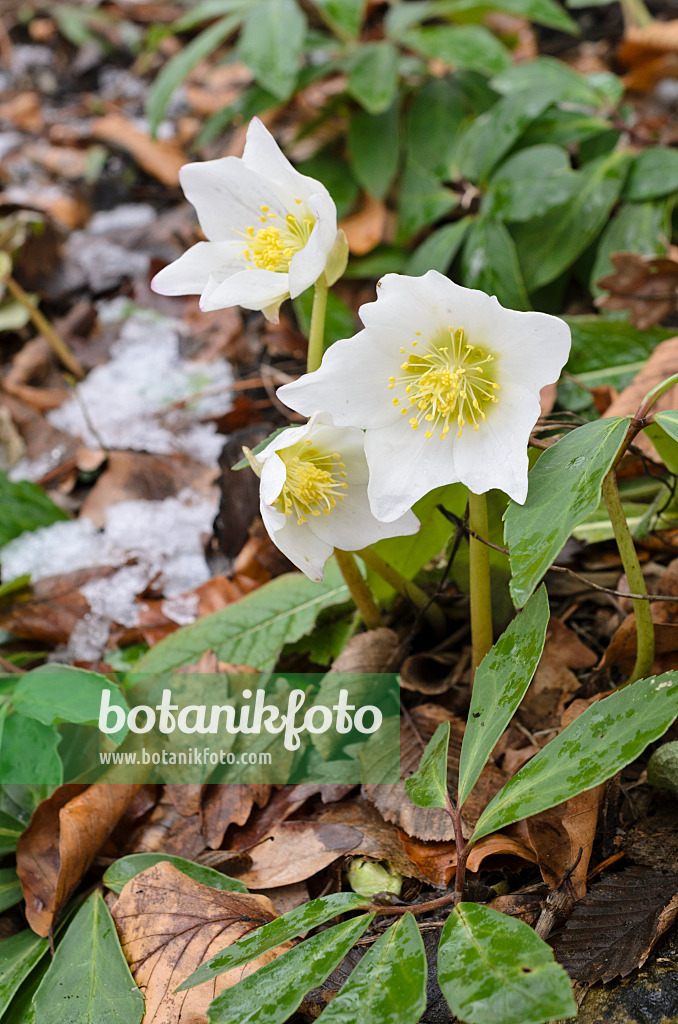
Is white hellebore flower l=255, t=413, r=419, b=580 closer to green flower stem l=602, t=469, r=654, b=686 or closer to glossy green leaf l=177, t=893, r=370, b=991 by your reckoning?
green flower stem l=602, t=469, r=654, b=686

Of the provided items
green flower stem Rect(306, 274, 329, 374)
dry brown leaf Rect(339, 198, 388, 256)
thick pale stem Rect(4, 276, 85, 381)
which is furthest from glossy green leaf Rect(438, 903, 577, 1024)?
thick pale stem Rect(4, 276, 85, 381)

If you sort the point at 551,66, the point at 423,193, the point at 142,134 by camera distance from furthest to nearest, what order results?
the point at 142,134 → the point at 423,193 → the point at 551,66

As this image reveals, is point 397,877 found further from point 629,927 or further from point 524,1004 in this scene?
point 524,1004

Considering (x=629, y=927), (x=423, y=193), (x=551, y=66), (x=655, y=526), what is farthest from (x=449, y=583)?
(x=551, y=66)

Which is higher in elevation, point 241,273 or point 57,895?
point 241,273

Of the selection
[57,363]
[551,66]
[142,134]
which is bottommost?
[57,363]

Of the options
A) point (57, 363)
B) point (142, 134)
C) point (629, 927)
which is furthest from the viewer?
point (142, 134)

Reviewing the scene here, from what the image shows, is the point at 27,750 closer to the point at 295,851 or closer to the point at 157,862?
the point at 157,862

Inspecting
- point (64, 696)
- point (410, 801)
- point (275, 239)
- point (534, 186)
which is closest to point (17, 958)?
point (64, 696)
